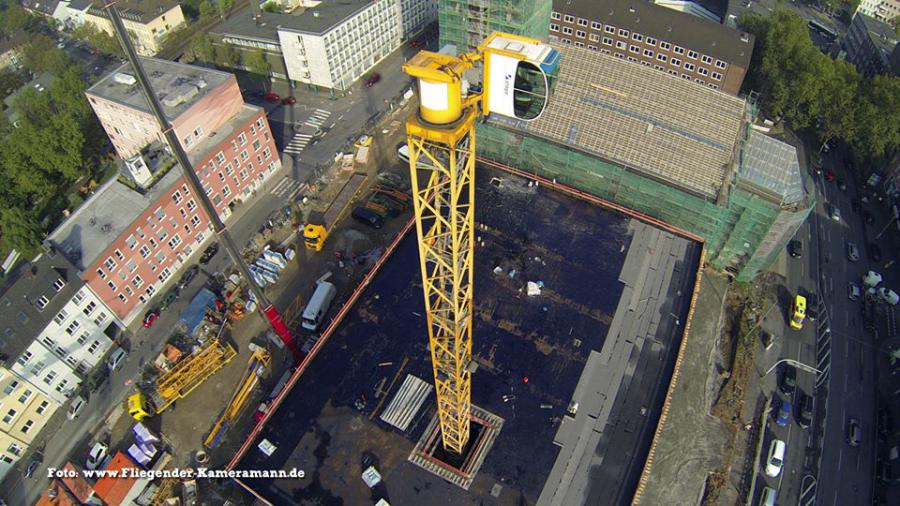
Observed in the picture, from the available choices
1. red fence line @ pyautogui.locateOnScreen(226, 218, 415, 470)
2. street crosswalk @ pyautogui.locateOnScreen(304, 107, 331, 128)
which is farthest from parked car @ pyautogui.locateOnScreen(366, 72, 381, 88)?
red fence line @ pyautogui.locateOnScreen(226, 218, 415, 470)

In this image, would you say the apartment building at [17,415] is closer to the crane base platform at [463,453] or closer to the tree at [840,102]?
the crane base platform at [463,453]

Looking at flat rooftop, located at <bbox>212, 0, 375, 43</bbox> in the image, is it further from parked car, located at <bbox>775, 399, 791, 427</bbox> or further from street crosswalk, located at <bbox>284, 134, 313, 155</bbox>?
parked car, located at <bbox>775, 399, 791, 427</bbox>

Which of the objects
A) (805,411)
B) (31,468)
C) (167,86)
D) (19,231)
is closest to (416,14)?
(167,86)

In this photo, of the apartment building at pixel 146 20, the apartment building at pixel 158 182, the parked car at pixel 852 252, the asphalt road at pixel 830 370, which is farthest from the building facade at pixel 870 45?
the apartment building at pixel 146 20

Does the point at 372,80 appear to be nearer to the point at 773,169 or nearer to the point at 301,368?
the point at 301,368

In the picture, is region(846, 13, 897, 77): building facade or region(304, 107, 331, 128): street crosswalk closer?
region(846, 13, 897, 77): building facade

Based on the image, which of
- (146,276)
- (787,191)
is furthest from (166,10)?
(787,191)
